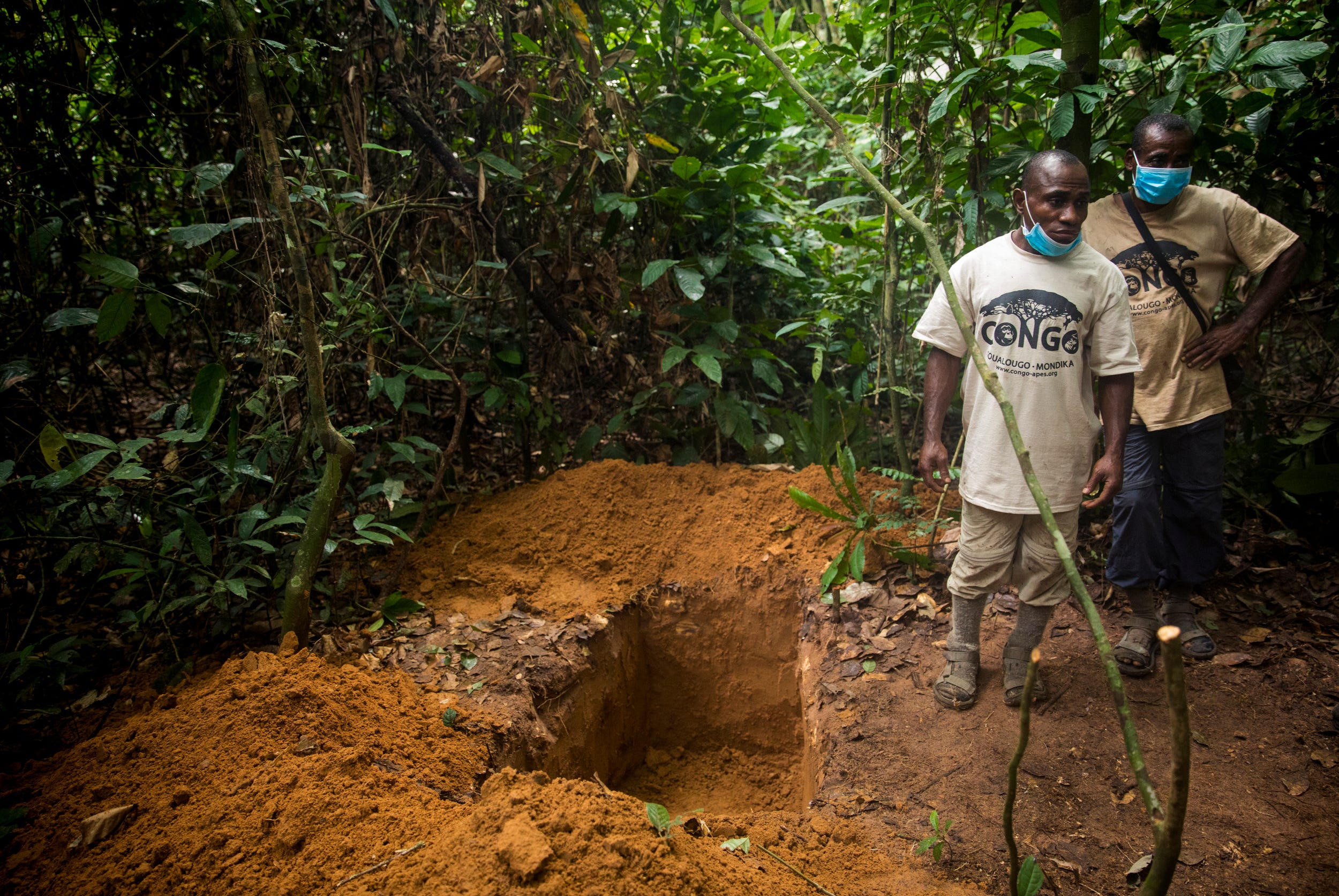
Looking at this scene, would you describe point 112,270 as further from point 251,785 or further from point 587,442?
point 587,442

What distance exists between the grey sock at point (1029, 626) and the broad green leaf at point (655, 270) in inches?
86.4

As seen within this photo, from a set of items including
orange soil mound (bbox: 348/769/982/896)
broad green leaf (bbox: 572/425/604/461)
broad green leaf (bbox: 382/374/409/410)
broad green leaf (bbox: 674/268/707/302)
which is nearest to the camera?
orange soil mound (bbox: 348/769/982/896)

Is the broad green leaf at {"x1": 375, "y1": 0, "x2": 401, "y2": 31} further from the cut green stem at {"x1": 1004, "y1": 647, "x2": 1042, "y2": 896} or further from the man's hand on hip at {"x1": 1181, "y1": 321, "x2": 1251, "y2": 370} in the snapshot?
the man's hand on hip at {"x1": 1181, "y1": 321, "x2": 1251, "y2": 370}

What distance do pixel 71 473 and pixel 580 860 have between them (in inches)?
77.2

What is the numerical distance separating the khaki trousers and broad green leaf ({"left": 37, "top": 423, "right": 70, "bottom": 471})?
3019 millimetres

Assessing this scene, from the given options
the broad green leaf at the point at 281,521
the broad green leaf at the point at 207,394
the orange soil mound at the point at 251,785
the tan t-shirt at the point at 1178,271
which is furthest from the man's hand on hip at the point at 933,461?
the broad green leaf at the point at 207,394

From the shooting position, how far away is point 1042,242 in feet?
7.61

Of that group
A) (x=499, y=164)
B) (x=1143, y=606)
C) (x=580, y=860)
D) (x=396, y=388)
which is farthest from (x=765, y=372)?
(x=580, y=860)

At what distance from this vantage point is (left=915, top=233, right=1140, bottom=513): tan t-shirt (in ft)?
7.71

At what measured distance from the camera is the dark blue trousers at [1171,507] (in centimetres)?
276

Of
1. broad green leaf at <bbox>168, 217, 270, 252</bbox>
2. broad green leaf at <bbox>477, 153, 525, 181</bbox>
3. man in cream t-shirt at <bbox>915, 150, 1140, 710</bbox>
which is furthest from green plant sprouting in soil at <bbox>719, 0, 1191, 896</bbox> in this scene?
broad green leaf at <bbox>168, 217, 270, 252</bbox>

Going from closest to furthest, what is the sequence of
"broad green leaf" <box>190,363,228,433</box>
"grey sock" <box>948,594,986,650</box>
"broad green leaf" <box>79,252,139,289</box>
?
"broad green leaf" <box>79,252,139,289</box>, "broad green leaf" <box>190,363,228,433</box>, "grey sock" <box>948,594,986,650</box>

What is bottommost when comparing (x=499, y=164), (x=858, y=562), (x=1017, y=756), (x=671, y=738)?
(x=671, y=738)

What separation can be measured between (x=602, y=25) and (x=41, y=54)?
245 cm
